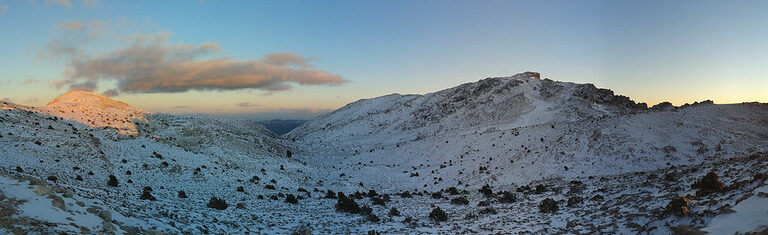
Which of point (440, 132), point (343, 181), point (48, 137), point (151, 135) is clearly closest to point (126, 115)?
point (151, 135)

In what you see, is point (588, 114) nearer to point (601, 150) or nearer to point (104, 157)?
point (601, 150)

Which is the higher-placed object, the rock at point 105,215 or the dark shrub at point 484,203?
the rock at point 105,215

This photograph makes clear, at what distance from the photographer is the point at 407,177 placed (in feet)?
141

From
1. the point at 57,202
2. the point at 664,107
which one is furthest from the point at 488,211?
the point at 664,107

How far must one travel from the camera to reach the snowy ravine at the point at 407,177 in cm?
1527

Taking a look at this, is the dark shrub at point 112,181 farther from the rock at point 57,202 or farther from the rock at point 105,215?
the rock at point 105,215

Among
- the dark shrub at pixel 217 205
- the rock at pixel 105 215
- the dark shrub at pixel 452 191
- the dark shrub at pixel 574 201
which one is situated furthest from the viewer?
the dark shrub at pixel 452 191

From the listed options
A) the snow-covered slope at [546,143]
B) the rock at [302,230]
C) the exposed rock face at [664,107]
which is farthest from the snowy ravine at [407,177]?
the exposed rock face at [664,107]

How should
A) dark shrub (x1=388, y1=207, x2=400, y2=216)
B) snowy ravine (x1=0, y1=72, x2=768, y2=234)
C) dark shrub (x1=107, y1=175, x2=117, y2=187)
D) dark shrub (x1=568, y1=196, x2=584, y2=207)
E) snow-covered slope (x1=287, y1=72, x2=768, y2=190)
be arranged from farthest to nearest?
1. snow-covered slope (x1=287, y1=72, x2=768, y2=190)
2. dark shrub (x1=107, y1=175, x2=117, y2=187)
3. dark shrub (x1=388, y1=207, x2=400, y2=216)
4. dark shrub (x1=568, y1=196, x2=584, y2=207)
5. snowy ravine (x1=0, y1=72, x2=768, y2=234)

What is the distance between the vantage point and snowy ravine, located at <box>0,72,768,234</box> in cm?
1527

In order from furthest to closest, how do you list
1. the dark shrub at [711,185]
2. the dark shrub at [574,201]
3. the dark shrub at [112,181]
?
the dark shrub at [112,181] → the dark shrub at [574,201] → the dark shrub at [711,185]

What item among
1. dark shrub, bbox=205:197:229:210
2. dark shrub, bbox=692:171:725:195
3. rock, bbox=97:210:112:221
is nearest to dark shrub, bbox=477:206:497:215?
dark shrub, bbox=692:171:725:195

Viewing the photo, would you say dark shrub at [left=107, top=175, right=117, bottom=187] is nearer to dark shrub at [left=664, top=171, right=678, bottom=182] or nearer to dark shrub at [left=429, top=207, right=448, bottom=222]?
dark shrub at [left=429, top=207, right=448, bottom=222]

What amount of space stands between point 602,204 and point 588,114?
5333 cm
